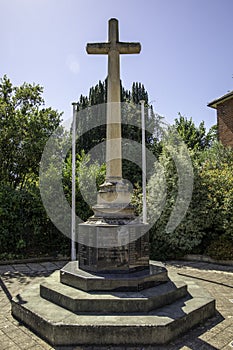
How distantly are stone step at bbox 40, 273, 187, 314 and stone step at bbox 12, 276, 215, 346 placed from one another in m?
0.11

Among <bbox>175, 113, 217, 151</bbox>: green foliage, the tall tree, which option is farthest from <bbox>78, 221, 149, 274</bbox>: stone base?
<bbox>175, 113, 217, 151</bbox>: green foliage

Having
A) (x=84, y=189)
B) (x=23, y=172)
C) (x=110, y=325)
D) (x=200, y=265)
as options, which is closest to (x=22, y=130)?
(x=23, y=172)

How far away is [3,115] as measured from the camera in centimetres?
1210

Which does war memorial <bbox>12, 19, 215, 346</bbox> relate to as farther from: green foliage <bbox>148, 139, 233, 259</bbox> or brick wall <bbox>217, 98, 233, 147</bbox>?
brick wall <bbox>217, 98, 233, 147</bbox>

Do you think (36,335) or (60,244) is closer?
(36,335)

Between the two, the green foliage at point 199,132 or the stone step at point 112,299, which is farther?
the green foliage at point 199,132

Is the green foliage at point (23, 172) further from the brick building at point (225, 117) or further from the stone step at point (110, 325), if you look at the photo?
the brick building at point (225, 117)

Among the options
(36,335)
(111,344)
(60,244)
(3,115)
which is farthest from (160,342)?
(3,115)

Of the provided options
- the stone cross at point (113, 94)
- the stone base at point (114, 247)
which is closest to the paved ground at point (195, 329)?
the stone base at point (114, 247)

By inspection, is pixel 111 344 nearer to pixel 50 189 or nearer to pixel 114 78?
pixel 114 78

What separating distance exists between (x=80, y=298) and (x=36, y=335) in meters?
0.70

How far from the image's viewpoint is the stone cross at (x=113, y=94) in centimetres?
536

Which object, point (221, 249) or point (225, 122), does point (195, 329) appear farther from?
point (225, 122)

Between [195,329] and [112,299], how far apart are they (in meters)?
1.19
